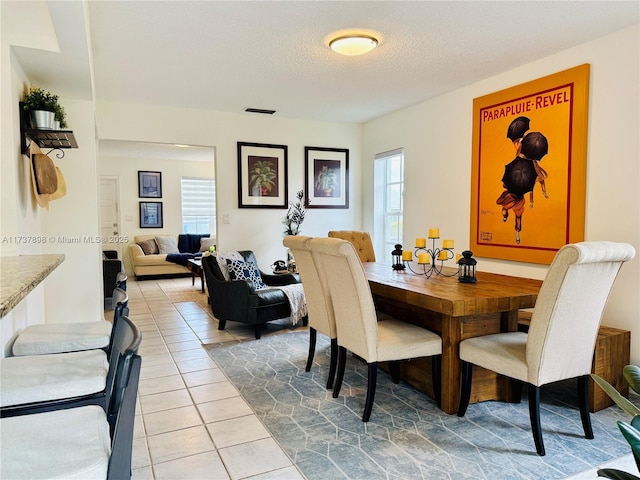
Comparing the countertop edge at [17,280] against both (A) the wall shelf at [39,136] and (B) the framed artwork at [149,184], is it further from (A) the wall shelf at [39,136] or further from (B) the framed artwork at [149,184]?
(B) the framed artwork at [149,184]

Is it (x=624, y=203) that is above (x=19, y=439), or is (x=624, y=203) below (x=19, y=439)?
above

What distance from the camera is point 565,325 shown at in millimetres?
2002

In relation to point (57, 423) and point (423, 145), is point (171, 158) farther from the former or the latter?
point (57, 423)

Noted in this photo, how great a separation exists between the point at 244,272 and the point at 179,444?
2.40m

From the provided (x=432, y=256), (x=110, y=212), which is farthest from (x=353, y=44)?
(x=110, y=212)

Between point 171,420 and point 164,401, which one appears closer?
point 171,420

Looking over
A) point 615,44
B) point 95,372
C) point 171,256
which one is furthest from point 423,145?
point 171,256

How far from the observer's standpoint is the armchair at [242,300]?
4.08m

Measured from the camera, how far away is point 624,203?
9.49ft

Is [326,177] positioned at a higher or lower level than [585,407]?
higher

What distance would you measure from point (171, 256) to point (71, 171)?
4.90 m

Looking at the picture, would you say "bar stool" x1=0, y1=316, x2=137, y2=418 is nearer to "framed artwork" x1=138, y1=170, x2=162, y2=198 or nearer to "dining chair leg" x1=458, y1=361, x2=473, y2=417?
"dining chair leg" x1=458, y1=361, x2=473, y2=417

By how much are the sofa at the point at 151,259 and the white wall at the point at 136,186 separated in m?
0.27

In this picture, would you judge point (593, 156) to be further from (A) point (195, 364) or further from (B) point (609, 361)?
(A) point (195, 364)
